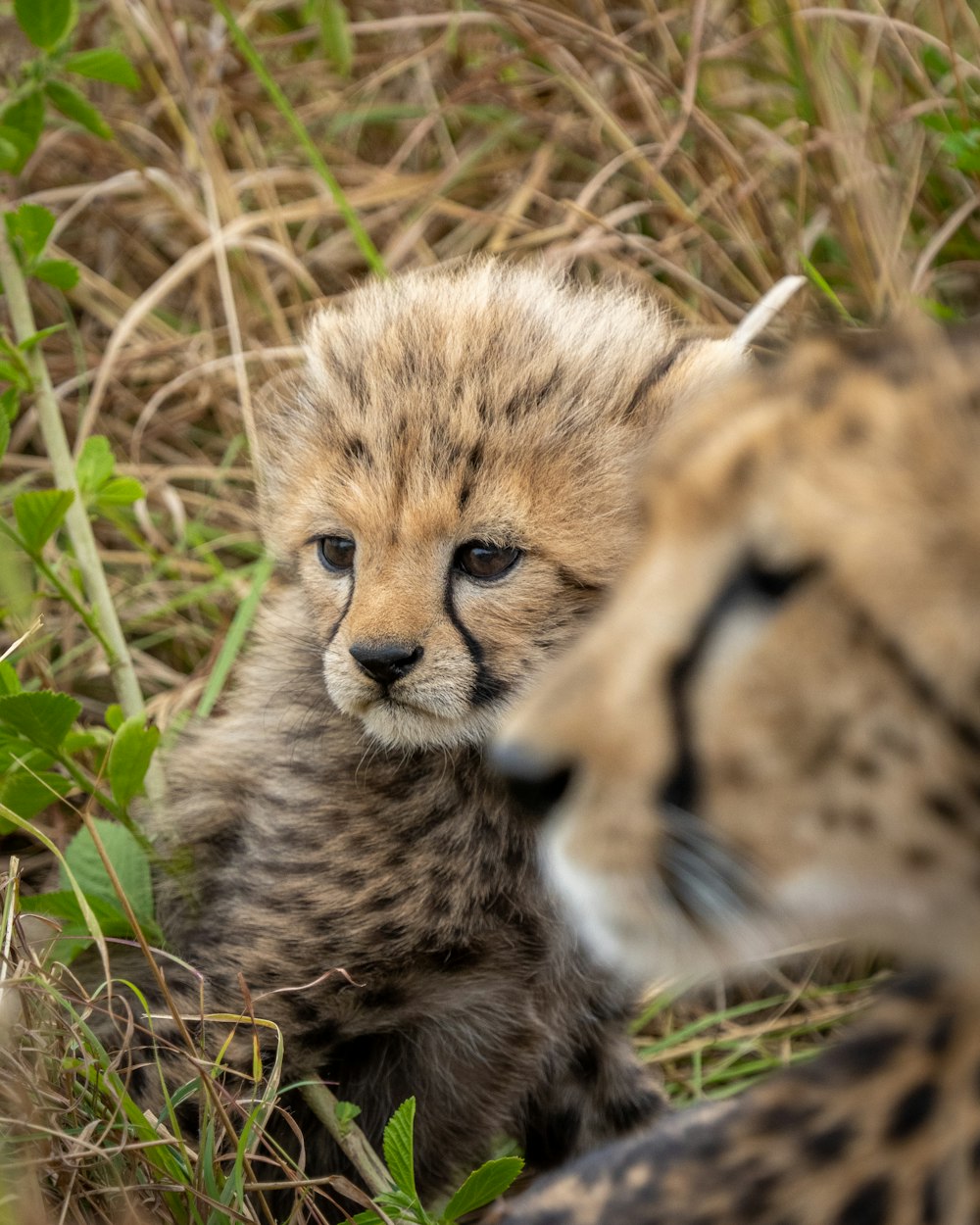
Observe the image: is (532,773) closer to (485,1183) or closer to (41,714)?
(485,1183)

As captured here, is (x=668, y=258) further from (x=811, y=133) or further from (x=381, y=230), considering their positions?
(x=381, y=230)

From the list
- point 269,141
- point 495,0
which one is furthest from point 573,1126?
point 269,141

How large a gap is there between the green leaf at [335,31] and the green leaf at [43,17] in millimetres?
1417

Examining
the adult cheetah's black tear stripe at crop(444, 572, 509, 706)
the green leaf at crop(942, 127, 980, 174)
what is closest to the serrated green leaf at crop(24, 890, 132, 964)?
the adult cheetah's black tear stripe at crop(444, 572, 509, 706)

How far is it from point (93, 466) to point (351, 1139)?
957 mm

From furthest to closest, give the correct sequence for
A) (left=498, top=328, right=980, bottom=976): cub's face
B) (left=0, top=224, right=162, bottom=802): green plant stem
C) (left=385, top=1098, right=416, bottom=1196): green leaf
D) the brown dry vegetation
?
the brown dry vegetation < (left=0, top=224, right=162, bottom=802): green plant stem < (left=385, top=1098, right=416, bottom=1196): green leaf < (left=498, top=328, right=980, bottom=976): cub's face

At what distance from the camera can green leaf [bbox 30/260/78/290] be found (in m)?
2.05

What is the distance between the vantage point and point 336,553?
6.31 ft

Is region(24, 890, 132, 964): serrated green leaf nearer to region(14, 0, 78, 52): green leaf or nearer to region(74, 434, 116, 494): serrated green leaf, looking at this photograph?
region(74, 434, 116, 494): serrated green leaf

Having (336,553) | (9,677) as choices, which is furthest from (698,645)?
(9,677)

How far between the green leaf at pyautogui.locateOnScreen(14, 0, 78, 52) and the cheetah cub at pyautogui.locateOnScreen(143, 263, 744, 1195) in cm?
53

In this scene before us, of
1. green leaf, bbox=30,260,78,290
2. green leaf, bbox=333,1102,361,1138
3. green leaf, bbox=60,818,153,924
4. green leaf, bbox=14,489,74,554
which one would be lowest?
green leaf, bbox=333,1102,361,1138

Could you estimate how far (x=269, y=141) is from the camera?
149 inches

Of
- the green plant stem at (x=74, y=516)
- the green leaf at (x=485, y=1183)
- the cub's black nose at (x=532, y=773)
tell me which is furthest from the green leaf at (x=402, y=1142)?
the green plant stem at (x=74, y=516)
